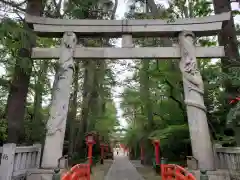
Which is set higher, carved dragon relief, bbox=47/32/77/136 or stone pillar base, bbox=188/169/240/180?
carved dragon relief, bbox=47/32/77/136

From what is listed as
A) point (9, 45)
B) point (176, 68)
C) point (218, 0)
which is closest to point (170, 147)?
point (176, 68)

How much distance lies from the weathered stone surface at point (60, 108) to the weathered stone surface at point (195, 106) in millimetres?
3801

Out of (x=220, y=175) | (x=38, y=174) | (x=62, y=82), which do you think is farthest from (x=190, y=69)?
(x=38, y=174)

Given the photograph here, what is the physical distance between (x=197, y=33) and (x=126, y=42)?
2512 millimetres

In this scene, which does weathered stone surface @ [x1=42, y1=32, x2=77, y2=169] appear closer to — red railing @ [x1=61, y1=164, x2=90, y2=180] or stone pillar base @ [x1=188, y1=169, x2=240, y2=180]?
red railing @ [x1=61, y1=164, x2=90, y2=180]

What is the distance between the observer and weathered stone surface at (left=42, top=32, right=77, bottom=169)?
20.4 ft

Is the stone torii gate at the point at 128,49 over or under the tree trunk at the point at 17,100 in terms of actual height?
over

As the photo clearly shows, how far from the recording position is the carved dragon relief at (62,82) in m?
6.50

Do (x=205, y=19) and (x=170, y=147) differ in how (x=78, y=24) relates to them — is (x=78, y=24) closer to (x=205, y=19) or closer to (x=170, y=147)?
(x=205, y=19)

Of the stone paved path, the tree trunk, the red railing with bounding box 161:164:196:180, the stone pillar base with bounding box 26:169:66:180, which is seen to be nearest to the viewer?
the tree trunk

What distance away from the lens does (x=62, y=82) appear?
273 inches

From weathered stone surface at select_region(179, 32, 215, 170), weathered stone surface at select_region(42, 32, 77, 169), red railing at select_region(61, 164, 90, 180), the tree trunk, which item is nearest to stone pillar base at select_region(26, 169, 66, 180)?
weathered stone surface at select_region(42, 32, 77, 169)

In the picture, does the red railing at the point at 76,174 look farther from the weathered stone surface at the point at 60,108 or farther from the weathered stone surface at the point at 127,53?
the weathered stone surface at the point at 127,53

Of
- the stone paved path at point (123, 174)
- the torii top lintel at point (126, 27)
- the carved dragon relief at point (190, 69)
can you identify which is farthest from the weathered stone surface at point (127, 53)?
the stone paved path at point (123, 174)
